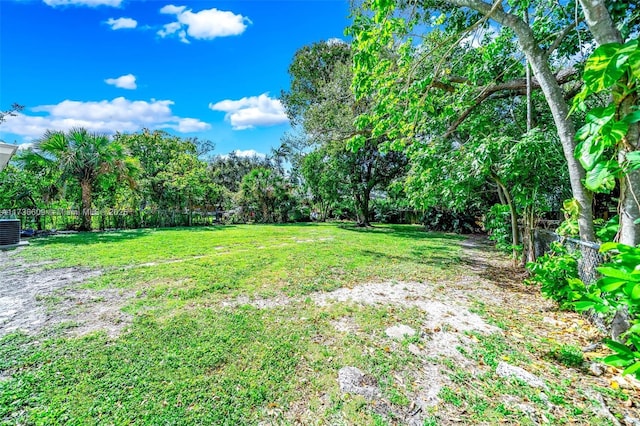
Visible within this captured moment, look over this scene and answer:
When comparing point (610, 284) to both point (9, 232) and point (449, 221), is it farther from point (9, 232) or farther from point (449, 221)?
point (449, 221)

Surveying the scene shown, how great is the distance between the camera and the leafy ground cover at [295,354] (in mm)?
1757

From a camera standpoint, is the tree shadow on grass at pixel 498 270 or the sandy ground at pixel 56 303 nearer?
the sandy ground at pixel 56 303

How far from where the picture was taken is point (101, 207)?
13000 mm

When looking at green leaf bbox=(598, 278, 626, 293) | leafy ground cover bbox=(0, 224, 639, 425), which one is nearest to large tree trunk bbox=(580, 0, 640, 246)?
leafy ground cover bbox=(0, 224, 639, 425)

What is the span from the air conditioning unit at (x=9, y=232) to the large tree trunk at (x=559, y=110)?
37.7ft

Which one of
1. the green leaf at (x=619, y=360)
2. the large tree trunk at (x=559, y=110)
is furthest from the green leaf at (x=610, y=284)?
the large tree trunk at (x=559, y=110)

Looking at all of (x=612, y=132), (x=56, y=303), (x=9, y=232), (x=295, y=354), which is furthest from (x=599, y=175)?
(x=9, y=232)

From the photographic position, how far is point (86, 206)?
11273 mm

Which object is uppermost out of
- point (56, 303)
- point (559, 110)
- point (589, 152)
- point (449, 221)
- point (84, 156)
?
point (84, 156)

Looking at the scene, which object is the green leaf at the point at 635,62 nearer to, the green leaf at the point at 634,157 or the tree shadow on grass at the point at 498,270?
the green leaf at the point at 634,157

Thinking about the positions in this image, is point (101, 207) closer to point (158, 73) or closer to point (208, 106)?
point (158, 73)

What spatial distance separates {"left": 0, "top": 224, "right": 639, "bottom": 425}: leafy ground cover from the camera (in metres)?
1.76

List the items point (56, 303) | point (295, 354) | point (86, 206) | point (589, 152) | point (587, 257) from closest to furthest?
point (589, 152) → point (295, 354) → point (587, 257) → point (56, 303) → point (86, 206)

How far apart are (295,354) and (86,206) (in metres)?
13.2
